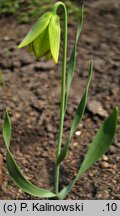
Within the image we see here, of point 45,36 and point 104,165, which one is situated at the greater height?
point 45,36

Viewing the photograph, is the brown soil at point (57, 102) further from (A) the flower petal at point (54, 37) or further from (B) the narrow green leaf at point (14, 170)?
(A) the flower petal at point (54, 37)

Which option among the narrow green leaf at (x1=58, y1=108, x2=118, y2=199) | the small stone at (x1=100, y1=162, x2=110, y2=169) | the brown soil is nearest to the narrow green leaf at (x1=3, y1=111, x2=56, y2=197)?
the narrow green leaf at (x1=58, y1=108, x2=118, y2=199)

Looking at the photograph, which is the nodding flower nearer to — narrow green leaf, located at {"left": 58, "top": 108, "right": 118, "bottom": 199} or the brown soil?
narrow green leaf, located at {"left": 58, "top": 108, "right": 118, "bottom": 199}

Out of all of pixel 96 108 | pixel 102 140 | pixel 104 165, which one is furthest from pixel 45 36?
pixel 96 108

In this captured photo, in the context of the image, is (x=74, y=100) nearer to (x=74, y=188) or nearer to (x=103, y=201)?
(x=74, y=188)

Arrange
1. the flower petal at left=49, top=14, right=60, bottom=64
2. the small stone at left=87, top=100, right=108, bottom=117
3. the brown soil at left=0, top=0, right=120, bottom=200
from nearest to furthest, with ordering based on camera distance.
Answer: the flower petal at left=49, top=14, right=60, bottom=64, the brown soil at left=0, top=0, right=120, bottom=200, the small stone at left=87, top=100, right=108, bottom=117

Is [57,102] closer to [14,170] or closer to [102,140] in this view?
[102,140]
